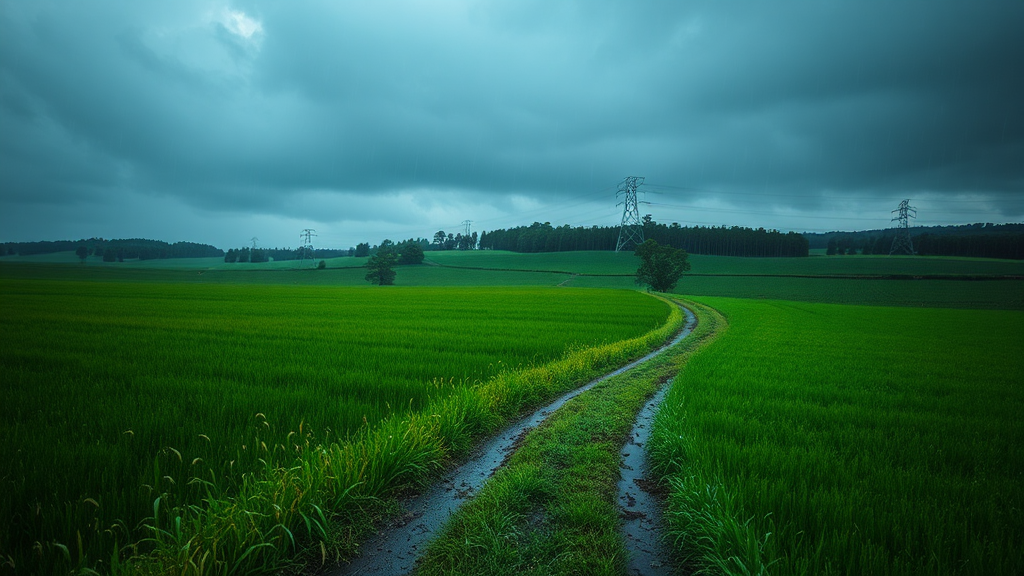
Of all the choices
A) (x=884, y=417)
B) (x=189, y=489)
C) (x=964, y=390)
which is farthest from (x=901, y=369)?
(x=189, y=489)

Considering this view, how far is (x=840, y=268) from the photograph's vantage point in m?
93.5

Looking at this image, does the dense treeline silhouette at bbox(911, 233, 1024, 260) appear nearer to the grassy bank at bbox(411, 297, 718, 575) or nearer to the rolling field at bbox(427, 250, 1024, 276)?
the rolling field at bbox(427, 250, 1024, 276)

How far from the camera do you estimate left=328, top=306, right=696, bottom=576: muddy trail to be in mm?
3012

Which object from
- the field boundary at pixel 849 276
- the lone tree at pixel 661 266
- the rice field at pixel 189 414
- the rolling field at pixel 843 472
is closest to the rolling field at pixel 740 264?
the field boundary at pixel 849 276

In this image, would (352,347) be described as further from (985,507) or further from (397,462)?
(985,507)

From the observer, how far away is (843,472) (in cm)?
381

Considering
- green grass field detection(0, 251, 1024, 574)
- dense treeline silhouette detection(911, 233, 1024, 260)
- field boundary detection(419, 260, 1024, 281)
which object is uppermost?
dense treeline silhouette detection(911, 233, 1024, 260)

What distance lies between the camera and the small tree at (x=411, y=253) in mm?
119625

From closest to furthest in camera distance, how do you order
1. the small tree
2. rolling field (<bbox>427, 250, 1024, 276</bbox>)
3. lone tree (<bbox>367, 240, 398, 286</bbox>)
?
rolling field (<bbox>427, 250, 1024, 276</bbox>) < lone tree (<bbox>367, 240, 398, 286</bbox>) < the small tree

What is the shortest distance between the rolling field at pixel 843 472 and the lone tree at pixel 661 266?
2417 inches

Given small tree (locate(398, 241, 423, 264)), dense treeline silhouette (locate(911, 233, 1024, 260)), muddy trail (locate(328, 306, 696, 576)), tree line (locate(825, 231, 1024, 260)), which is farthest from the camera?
small tree (locate(398, 241, 423, 264))

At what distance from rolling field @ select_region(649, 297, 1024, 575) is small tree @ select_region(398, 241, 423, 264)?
116811 mm

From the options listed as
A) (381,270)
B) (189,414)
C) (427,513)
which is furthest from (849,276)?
(189,414)

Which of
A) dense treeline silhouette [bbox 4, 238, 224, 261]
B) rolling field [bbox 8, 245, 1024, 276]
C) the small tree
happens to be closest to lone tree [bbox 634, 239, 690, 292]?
rolling field [bbox 8, 245, 1024, 276]
